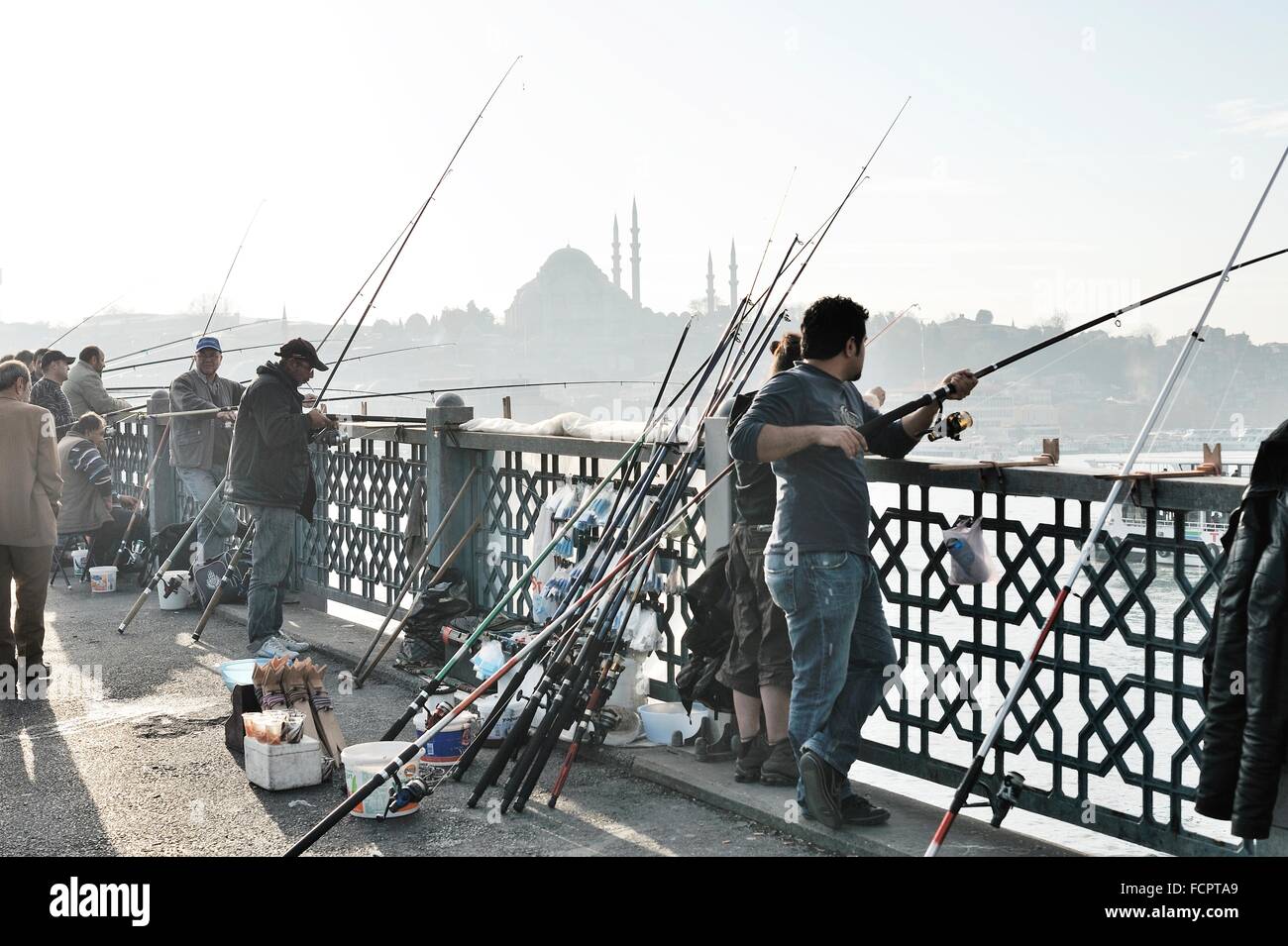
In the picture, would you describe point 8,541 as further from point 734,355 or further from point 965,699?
point 965,699

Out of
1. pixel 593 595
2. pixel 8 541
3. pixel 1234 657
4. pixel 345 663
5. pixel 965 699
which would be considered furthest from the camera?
pixel 345 663

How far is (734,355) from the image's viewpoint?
629 centimetres

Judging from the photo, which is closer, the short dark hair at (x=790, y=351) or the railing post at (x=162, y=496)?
the short dark hair at (x=790, y=351)

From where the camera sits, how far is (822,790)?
4.40 meters

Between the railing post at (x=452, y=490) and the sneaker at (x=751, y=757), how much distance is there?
2.80 meters

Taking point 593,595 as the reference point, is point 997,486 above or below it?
above

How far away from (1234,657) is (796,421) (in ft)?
5.29

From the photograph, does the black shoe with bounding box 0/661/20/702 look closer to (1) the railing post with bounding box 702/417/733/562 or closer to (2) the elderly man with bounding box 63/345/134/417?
(1) the railing post with bounding box 702/417/733/562

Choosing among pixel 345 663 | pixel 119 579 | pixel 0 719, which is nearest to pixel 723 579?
pixel 345 663

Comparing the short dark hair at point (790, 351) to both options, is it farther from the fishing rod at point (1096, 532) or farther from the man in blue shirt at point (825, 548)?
the fishing rod at point (1096, 532)

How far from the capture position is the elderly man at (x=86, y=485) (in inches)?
426

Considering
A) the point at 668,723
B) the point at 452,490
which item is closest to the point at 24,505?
the point at 452,490

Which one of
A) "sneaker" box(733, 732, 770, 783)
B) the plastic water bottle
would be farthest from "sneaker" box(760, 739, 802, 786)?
the plastic water bottle

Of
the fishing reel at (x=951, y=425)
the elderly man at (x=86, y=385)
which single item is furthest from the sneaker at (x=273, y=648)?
the elderly man at (x=86, y=385)
